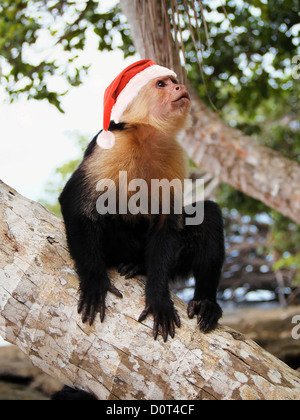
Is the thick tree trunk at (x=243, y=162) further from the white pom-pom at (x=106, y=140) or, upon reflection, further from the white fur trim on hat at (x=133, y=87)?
the white pom-pom at (x=106, y=140)

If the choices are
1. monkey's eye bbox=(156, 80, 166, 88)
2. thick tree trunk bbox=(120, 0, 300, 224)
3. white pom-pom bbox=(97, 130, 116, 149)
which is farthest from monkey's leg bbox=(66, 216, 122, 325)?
thick tree trunk bbox=(120, 0, 300, 224)

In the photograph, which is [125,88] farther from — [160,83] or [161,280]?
[161,280]

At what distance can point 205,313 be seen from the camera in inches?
90.0

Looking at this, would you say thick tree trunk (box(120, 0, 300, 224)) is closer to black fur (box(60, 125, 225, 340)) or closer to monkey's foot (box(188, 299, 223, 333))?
black fur (box(60, 125, 225, 340))

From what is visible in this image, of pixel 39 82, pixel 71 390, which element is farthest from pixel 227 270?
pixel 71 390

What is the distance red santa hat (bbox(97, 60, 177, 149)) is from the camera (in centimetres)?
260

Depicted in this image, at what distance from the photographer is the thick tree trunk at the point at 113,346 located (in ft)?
6.26

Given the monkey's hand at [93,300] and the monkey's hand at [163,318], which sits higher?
the monkey's hand at [93,300]

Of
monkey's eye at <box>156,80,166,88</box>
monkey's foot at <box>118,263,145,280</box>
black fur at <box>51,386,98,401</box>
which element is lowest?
black fur at <box>51,386,98,401</box>

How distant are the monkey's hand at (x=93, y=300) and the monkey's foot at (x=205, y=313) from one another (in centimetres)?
41

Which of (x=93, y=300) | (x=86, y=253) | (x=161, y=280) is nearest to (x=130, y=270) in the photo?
(x=161, y=280)

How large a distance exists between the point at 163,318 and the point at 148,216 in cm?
87

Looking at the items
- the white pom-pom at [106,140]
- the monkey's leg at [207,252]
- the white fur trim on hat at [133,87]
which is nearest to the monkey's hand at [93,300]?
the monkey's leg at [207,252]

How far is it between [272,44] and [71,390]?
3853mm
